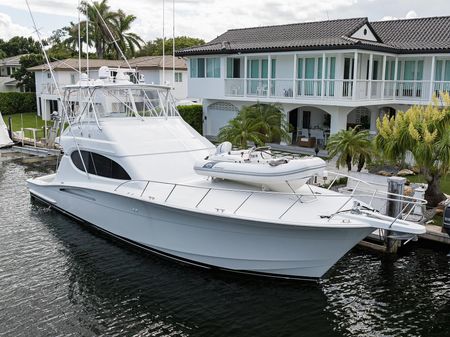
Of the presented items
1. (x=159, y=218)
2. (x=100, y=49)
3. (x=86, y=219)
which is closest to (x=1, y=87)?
(x=100, y=49)

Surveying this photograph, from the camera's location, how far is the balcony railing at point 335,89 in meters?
21.5

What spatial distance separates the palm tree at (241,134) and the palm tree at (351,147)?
3311 millimetres

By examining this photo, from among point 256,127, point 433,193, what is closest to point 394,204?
point 433,193

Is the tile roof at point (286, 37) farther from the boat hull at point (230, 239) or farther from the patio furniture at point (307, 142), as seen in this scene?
the boat hull at point (230, 239)

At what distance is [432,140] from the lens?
13.3m

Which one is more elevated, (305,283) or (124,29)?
(124,29)

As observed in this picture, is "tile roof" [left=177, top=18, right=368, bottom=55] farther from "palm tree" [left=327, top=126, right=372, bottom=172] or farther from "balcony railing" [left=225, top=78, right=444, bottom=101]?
"palm tree" [left=327, top=126, right=372, bottom=172]

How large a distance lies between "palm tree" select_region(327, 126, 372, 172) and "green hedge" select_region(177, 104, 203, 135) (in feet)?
44.9

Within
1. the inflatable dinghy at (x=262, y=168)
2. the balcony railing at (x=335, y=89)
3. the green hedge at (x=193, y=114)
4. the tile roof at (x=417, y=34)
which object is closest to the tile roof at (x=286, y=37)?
the balcony railing at (x=335, y=89)

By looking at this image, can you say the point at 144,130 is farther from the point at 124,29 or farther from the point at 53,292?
the point at 124,29

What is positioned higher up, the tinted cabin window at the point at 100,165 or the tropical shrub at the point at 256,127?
the tropical shrub at the point at 256,127

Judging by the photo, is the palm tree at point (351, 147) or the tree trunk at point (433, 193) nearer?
the tree trunk at point (433, 193)

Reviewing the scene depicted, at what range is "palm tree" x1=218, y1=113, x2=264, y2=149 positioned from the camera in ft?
62.1

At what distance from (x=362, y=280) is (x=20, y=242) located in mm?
9014
